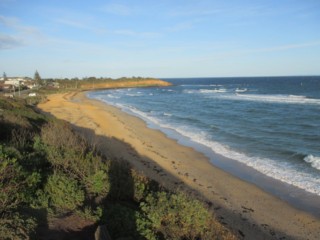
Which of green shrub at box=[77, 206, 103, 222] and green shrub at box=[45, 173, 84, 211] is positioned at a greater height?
green shrub at box=[45, 173, 84, 211]

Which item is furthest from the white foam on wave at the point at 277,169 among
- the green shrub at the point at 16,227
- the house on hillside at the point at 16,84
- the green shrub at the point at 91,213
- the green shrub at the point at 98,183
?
the house on hillside at the point at 16,84

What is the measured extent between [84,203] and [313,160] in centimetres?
1342

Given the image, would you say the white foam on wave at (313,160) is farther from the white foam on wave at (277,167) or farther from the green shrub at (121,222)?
the green shrub at (121,222)

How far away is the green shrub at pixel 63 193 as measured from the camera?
6860 mm

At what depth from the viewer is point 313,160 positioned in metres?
16.7

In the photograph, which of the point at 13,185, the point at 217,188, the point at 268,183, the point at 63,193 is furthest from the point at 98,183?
the point at 268,183

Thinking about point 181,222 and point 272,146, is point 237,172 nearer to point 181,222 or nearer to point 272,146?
point 272,146

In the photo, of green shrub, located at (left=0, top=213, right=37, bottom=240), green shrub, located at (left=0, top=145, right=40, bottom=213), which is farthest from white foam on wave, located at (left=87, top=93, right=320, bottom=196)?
green shrub, located at (left=0, top=213, right=37, bottom=240)

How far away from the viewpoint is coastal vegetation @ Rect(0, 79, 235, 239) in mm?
5895

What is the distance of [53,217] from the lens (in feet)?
20.9

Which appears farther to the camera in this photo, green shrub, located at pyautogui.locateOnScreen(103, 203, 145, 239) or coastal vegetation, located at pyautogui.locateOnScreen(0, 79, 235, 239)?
green shrub, located at pyautogui.locateOnScreen(103, 203, 145, 239)

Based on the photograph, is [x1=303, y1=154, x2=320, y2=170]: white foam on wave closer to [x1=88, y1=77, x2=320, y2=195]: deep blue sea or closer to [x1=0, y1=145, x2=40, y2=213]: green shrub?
[x1=88, y1=77, x2=320, y2=195]: deep blue sea

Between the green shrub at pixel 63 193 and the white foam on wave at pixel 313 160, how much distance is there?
12423mm

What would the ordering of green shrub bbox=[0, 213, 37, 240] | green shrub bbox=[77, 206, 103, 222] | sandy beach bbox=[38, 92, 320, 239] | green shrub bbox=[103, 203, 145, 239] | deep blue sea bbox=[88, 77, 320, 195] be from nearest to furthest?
green shrub bbox=[0, 213, 37, 240], green shrub bbox=[103, 203, 145, 239], green shrub bbox=[77, 206, 103, 222], sandy beach bbox=[38, 92, 320, 239], deep blue sea bbox=[88, 77, 320, 195]
